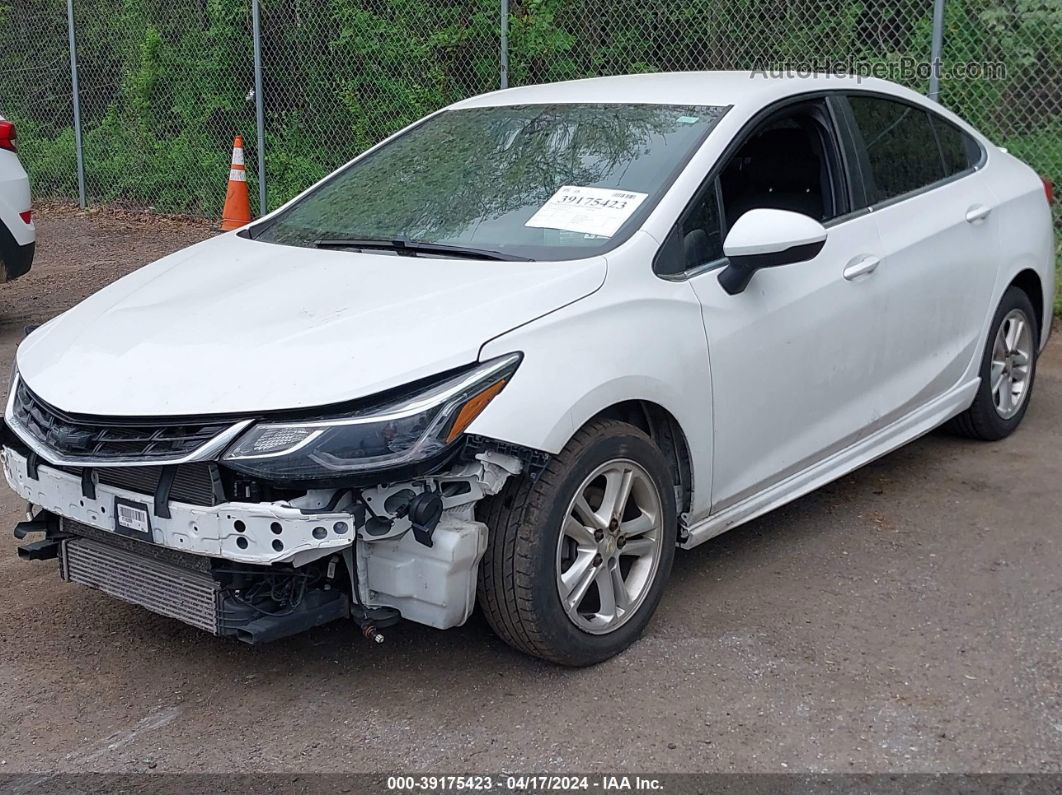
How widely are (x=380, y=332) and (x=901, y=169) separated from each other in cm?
253

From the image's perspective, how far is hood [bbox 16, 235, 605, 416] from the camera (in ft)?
10.5

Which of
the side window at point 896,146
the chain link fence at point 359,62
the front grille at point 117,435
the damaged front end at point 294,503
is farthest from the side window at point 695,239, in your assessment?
the chain link fence at point 359,62

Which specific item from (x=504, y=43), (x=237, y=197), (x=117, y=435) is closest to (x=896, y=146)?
(x=117, y=435)

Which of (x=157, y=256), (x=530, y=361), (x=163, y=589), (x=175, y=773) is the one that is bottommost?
(x=157, y=256)

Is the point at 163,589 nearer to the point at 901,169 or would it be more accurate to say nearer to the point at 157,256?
the point at 901,169

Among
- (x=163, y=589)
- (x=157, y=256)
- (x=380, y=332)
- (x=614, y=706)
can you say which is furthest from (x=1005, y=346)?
(x=157, y=256)

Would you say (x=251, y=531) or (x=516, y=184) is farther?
(x=516, y=184)

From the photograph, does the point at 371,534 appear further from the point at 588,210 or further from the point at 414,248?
the point at 588,210

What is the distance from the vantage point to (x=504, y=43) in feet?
32.2

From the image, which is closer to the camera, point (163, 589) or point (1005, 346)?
point (163, 589)

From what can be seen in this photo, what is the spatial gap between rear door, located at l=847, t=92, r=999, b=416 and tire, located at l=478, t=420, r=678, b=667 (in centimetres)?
132

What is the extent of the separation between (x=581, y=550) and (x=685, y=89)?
1846mm

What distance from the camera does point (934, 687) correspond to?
3576mm

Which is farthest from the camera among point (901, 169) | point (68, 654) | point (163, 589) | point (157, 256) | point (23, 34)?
point (23, 34)
